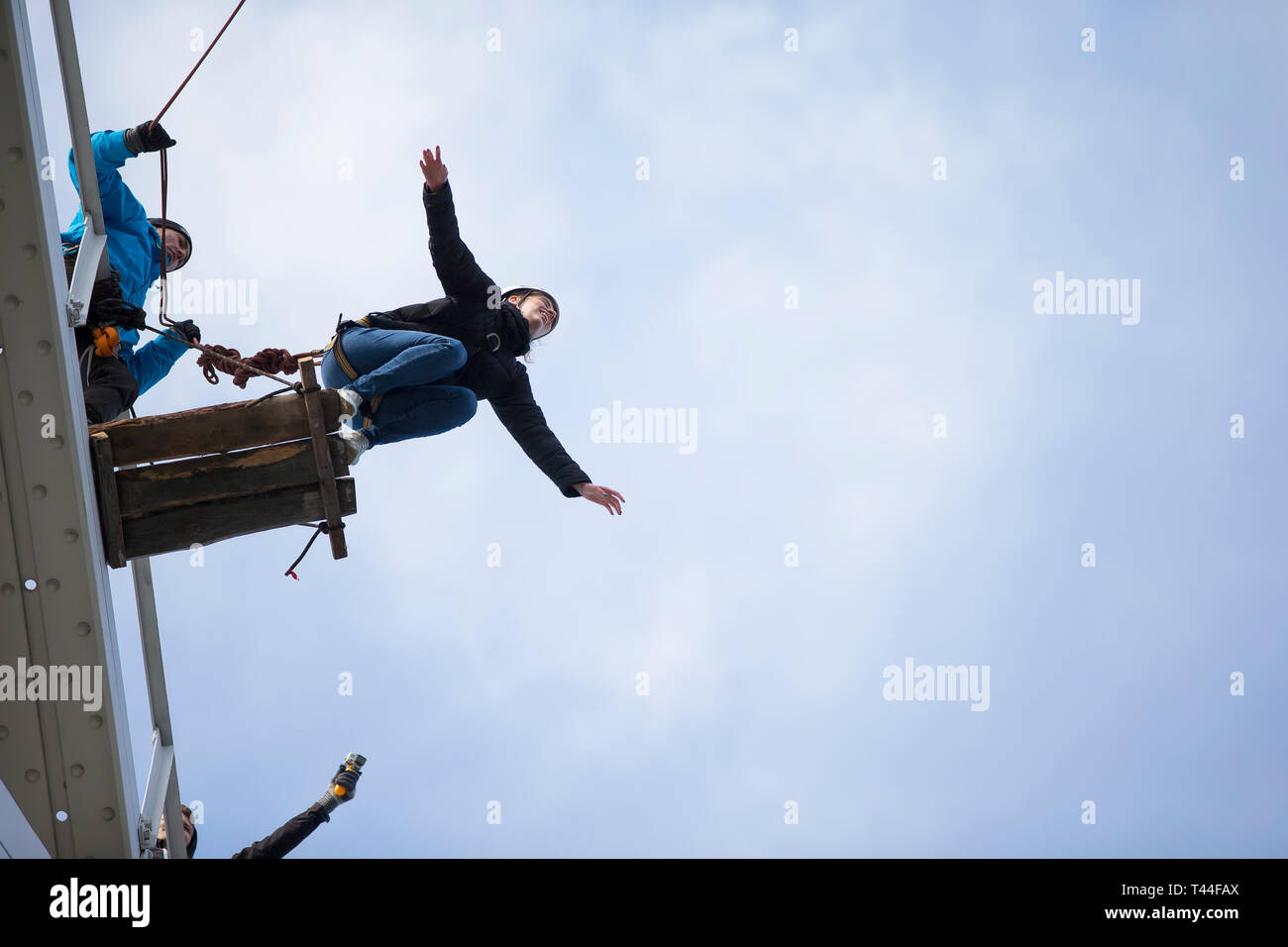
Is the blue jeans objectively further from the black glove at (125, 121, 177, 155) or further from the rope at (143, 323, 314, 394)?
the black glove at (125, 121, 177, 155)

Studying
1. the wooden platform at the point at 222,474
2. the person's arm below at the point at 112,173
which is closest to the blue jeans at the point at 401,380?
the wooden platform at the point at 222,474

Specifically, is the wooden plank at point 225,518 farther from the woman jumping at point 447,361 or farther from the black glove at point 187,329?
the black glove at point 187,329

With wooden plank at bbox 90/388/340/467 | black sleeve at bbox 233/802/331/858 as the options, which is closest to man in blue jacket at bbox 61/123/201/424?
wooden plank at bbox 90/388/340/467

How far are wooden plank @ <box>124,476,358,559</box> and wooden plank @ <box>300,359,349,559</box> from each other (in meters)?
0.06

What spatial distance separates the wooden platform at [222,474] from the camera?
5195mm

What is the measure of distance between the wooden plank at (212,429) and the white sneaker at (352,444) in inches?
3.8

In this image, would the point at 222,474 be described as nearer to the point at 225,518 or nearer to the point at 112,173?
the point at 225,518

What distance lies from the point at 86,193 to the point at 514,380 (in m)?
2.36

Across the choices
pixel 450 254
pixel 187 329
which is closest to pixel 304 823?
pixel 187 329

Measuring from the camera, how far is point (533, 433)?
6578mm
